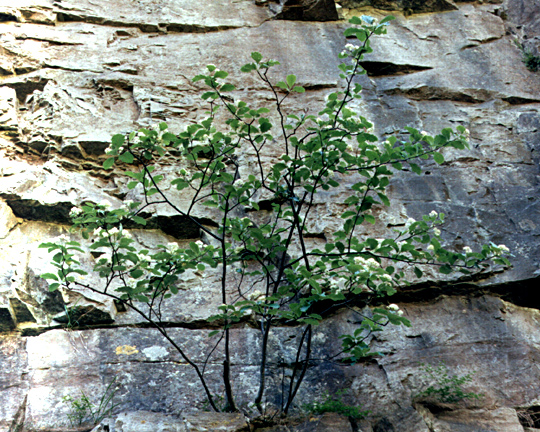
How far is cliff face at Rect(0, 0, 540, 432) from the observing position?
4.08 metres

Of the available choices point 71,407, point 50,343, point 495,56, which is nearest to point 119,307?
point 50,343

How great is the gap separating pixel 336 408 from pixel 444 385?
96 cm

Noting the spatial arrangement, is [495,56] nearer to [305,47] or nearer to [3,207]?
[305,47]

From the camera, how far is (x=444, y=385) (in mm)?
4211

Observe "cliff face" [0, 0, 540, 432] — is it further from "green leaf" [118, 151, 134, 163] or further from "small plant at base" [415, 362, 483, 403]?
"green leaf" [118, 151, 134, 163]

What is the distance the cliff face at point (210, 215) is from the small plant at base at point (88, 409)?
0.21ft

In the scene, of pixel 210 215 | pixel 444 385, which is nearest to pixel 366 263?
pixel 444 385

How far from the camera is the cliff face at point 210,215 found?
13.4ft

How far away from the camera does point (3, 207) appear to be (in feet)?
15.4

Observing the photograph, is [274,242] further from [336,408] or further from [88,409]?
[88,409]

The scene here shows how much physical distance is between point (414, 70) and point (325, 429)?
4738mm

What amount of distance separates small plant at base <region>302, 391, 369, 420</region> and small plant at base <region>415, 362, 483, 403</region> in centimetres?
55

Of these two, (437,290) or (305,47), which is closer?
(437,290)

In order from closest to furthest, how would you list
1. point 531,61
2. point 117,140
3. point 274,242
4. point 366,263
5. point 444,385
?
point 117,140
point 366,263
point 274,242
point 444,385
point 531,61
